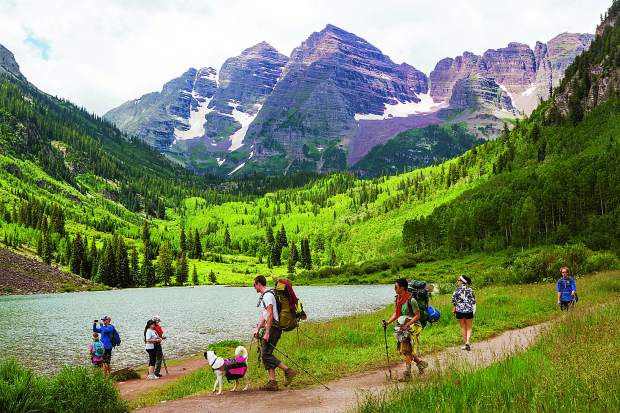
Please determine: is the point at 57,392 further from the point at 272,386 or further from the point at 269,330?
the point at 272,386

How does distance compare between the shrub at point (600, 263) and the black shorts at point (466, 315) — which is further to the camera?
the shrub at point (600, 263)

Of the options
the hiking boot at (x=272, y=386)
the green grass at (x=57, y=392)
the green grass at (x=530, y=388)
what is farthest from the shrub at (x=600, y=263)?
the green grass at (x=57, y=392)

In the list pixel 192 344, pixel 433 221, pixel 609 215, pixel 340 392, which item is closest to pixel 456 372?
pixel 340 392

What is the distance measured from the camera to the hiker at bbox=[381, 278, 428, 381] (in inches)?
666

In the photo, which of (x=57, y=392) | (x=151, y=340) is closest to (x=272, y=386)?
(x=57, y=392)

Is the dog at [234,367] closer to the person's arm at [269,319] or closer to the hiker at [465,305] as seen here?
the person's arm at [269,319]

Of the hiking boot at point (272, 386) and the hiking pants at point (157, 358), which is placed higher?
the hiking boot at point (272, 386)

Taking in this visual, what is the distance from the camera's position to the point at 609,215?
99750 mm

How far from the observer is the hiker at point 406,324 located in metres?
16.9

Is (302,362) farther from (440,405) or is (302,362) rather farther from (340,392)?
(440,405)

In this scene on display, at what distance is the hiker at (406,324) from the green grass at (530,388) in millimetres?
3973

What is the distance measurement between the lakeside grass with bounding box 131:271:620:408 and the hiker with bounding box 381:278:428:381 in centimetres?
375

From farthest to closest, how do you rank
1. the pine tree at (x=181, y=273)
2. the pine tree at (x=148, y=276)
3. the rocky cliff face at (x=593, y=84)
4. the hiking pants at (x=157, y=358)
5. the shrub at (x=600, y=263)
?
the pine tree at (x=181, y=273), the pine tree at (x=148, y=276), the rocky cliff face at (x=593, y=84), the shrub at (x=600, y=263), the hiking pants at (x=157, y=358)

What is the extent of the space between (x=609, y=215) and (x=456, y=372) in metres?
106
